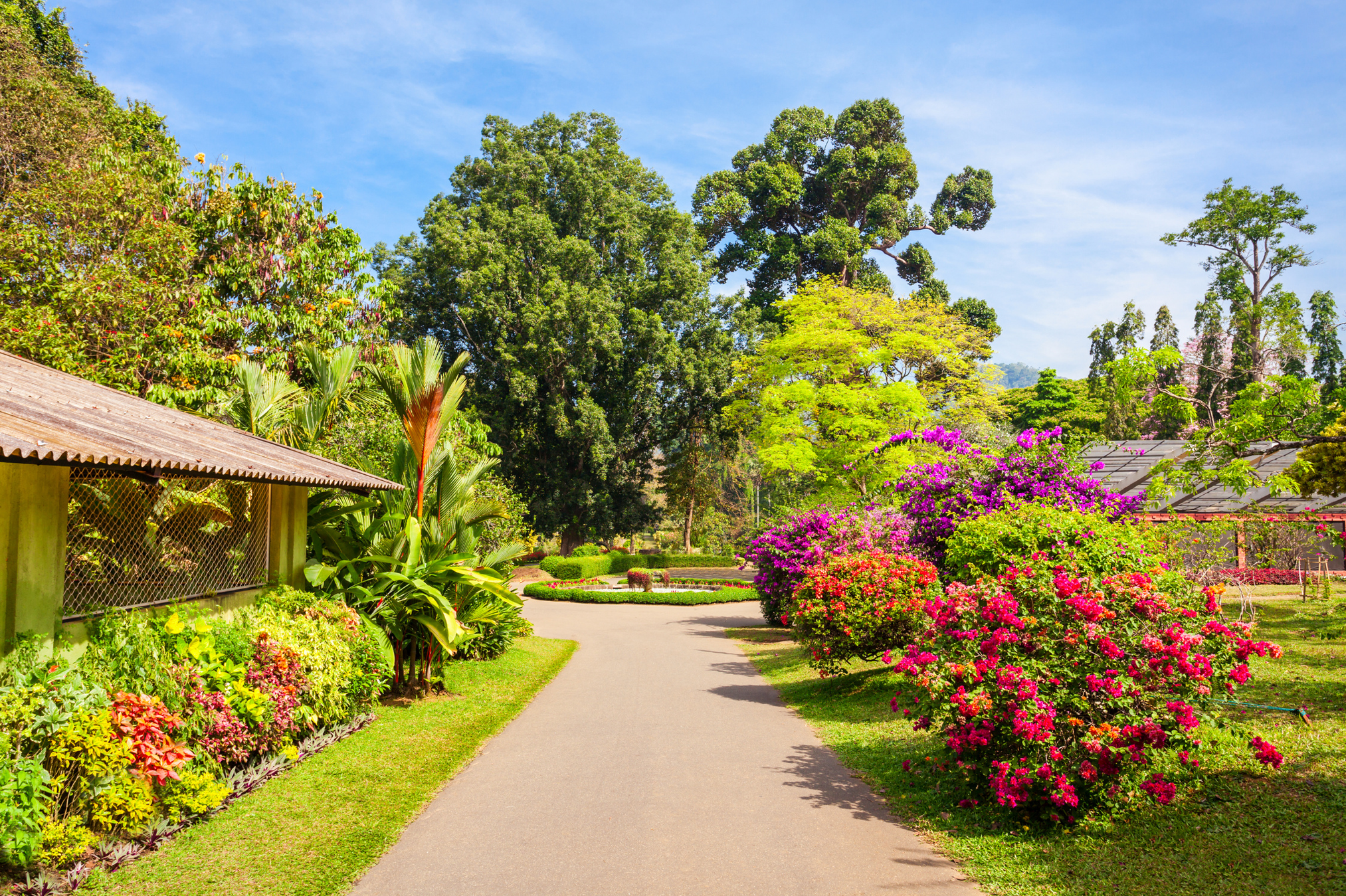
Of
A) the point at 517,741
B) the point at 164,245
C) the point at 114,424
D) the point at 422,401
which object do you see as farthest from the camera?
the point at 164,245

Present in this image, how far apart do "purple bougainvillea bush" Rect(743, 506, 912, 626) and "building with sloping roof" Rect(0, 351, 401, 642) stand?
8.74 meters

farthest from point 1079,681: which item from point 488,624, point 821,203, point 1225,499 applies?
point 821,203

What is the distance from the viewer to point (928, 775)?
7328mm

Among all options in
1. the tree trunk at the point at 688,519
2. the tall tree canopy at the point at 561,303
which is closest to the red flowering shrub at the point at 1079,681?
the tall tree canopy at the point at 561,303

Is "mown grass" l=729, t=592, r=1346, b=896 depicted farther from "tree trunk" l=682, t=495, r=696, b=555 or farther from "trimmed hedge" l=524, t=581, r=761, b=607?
"tree trunk" l=682, t=495, r=696, b=555

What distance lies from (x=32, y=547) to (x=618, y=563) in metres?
34.0

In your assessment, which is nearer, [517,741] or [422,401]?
[517,741]

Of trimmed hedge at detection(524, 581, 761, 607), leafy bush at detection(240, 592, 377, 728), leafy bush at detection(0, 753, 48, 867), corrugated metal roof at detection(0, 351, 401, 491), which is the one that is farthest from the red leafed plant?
trimmed hedge at detection(524, 581, 761, 607)

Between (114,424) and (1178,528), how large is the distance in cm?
1497

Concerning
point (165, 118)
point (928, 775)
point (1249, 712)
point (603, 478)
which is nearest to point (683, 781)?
point (928, 775)

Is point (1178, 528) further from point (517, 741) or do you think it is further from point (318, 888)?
point (318, 888)

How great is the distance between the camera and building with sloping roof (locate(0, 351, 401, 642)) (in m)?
5.64

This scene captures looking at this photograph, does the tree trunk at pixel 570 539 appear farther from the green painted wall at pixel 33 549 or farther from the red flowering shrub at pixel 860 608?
the green painted wall at pixel 33 549

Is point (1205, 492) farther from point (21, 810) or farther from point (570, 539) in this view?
point (21, 810)
